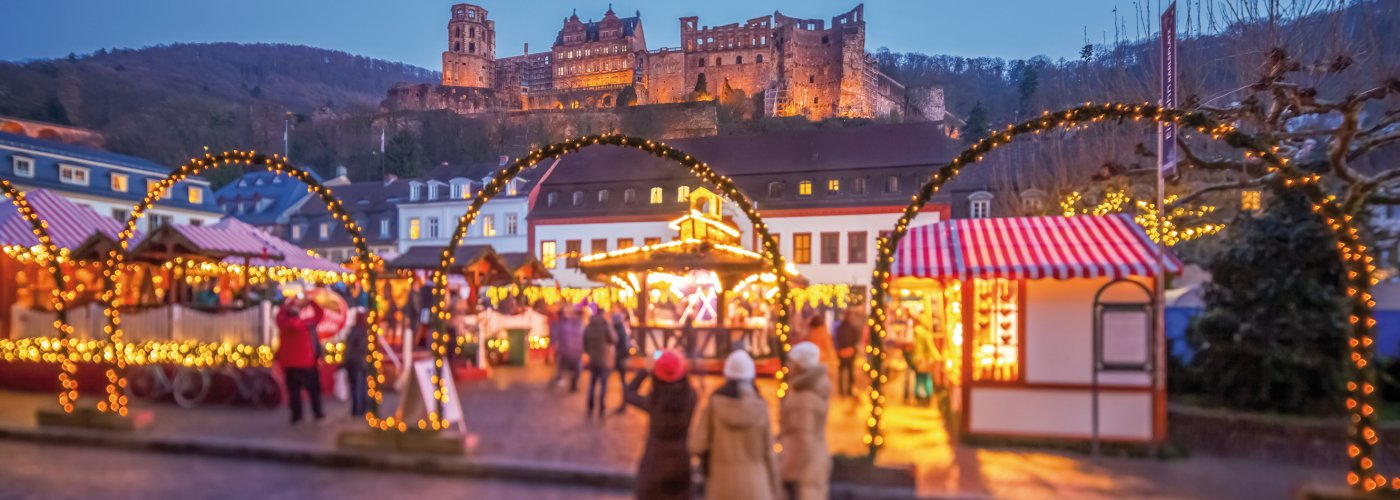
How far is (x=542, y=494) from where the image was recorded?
28.6 feet

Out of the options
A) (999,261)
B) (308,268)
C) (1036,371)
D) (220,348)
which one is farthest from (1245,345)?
(308,268)

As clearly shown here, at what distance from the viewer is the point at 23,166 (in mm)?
40906

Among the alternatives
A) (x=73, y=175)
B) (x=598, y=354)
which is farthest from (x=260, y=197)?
(x=598, y=354)

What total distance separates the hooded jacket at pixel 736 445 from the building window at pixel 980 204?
116 ft

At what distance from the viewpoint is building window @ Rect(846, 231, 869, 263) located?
128ft

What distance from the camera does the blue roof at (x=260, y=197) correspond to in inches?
2304

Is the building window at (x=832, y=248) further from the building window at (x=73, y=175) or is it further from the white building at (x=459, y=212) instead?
the building window at (x=73, y=175)

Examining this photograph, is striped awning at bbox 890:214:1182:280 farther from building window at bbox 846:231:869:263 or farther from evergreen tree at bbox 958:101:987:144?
evergreen tree at bbox 958:101:987:144

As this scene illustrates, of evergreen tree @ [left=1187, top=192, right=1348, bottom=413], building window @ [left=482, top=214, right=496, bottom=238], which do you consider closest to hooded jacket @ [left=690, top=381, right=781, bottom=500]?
evergreen tree @ [left=1187, top=192, right=1348, bottom=413]

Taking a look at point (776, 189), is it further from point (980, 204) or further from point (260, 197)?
point (260, 197)

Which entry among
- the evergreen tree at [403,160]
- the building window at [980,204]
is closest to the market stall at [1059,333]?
the building window at [980,204]

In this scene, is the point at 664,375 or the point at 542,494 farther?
the point at 542,494

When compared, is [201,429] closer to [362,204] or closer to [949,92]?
[362,204]

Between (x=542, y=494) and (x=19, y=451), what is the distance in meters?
6.27
